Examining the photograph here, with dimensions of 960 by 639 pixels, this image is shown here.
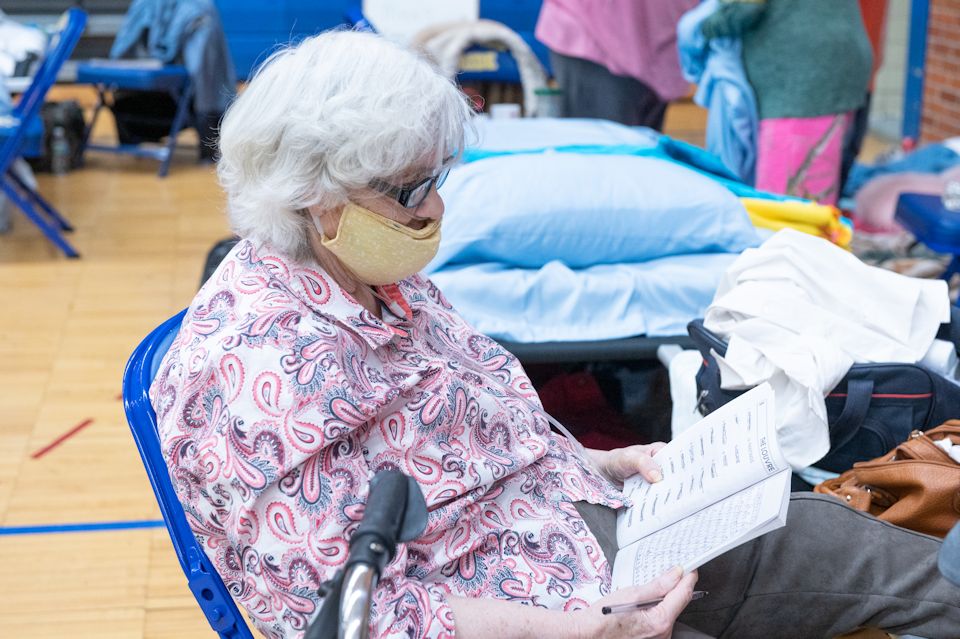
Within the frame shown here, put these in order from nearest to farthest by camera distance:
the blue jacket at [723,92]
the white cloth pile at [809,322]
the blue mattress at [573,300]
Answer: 1. the white cloth pile at [809,322]
2. the blue mattress at [573,300]
3. the blue jacket at [723,92]

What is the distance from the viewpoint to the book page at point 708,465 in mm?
1341

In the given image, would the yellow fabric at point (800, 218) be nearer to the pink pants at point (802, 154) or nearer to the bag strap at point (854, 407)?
the pink pants at point (802, 154)

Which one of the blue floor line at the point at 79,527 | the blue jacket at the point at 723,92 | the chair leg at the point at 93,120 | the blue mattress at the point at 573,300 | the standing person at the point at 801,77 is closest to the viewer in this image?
the blue mattress at the point at 573,300

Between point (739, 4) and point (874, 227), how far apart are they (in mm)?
1639

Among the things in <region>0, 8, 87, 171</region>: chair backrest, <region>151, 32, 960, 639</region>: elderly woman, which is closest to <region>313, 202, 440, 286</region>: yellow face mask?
<region>151, 32, 960, 639</region>: elderly woman

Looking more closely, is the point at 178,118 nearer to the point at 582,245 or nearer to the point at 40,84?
the point at 40,84

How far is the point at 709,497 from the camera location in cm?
138

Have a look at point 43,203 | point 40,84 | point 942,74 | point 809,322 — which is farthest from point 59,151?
point 809,322

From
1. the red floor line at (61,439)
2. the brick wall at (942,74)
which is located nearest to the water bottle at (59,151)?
the red floor line at (61,439)

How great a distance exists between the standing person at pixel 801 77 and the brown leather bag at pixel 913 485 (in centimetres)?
181

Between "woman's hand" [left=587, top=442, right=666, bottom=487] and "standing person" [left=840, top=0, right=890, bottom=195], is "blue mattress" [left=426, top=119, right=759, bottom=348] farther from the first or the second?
"standing person" [left=840, top=0, right=890, bottom=195]

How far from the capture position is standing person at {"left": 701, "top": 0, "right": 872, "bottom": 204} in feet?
10.7

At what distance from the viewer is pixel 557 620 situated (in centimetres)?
129

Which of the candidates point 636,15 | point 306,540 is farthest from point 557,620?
point 636,15
